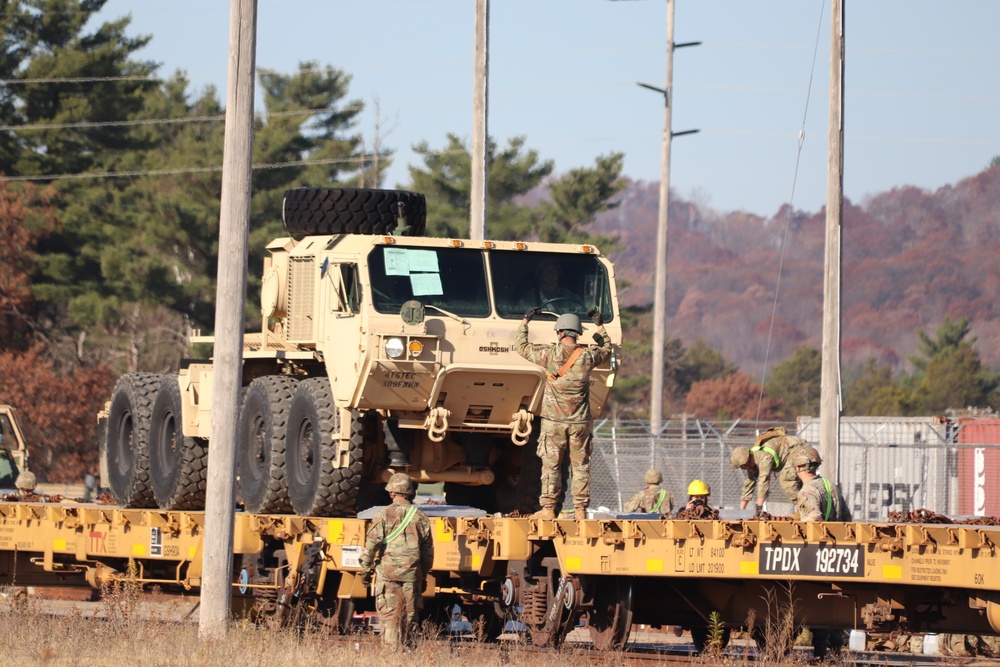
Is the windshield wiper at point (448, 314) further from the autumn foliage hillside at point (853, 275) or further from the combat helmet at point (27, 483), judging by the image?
the autumn foliage hillside at point (853, 275)

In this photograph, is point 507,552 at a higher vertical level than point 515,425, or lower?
lower

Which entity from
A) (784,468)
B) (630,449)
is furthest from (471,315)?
(630,449)

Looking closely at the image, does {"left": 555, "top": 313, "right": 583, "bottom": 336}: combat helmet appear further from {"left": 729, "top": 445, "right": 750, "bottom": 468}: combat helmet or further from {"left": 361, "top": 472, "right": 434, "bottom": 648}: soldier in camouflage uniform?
{"left": 361, "top": 472, "right": 434, "bottom": 648}: soldier in camouflage uniform

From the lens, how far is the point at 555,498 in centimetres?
1307

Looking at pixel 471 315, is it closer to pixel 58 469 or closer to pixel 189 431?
pixel 189 431

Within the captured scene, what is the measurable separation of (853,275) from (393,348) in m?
102

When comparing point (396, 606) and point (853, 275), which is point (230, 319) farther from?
point (853, 275)

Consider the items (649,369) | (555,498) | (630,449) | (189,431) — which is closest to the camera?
(555,498)

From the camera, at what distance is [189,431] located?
15.6 metres

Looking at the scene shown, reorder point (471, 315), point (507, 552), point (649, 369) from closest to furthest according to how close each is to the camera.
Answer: point (507, 552) → point (471, 315) → point (649, 369)

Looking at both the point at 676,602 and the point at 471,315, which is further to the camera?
the point at 471,315

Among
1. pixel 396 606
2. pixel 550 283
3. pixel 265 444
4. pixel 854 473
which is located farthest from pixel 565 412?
pixel 854 473

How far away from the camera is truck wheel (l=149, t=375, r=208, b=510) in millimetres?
15836

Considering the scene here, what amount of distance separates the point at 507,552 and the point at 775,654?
212cm
